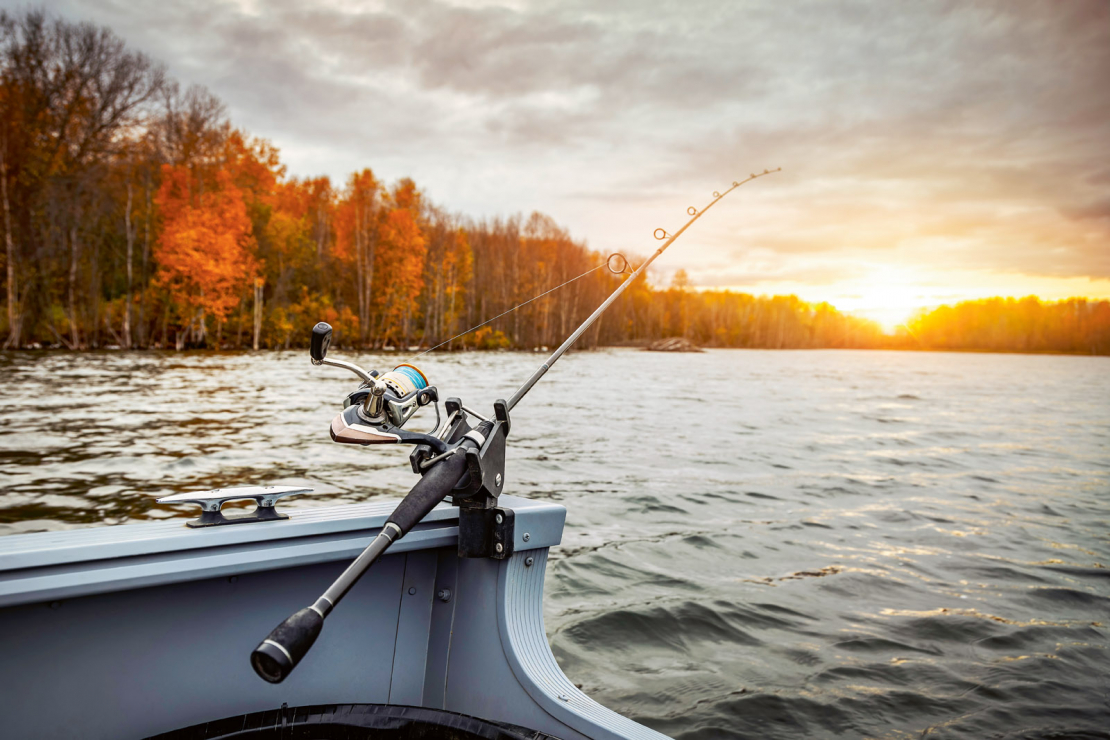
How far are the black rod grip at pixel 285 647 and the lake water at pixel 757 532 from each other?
99.3 inches

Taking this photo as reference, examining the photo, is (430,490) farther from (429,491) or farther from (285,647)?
(285,647)

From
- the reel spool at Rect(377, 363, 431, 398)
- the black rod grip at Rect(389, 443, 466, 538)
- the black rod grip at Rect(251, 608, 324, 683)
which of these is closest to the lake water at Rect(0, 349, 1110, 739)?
the black rod grip at Rect(389, 443, 466, 538)

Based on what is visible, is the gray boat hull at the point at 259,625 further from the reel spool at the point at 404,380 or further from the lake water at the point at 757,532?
the lake water at the point at 757,532

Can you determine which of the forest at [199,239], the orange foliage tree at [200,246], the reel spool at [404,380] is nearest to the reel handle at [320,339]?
the reel spool at [404,380]

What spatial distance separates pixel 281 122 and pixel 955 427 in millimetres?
46221

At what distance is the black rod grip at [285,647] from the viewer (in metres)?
1.06

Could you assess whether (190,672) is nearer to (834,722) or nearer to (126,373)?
(834,722)

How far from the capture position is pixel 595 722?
1628mm

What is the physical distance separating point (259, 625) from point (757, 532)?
17.2ft

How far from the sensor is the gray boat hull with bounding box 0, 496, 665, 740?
134 cm

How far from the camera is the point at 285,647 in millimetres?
1089

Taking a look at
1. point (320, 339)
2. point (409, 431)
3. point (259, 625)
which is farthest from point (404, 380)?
point (259, 625)

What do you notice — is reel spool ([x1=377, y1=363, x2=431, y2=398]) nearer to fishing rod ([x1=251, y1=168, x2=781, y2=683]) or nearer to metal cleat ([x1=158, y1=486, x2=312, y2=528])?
fishing rod ([x1=251, y1=168, x2=781, y2=683])

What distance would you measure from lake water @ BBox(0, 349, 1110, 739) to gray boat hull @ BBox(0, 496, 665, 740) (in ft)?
5.54
